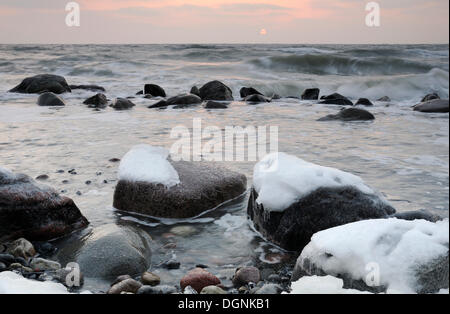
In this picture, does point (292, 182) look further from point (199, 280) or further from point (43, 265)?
point (43, 265)

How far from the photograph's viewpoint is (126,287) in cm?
245

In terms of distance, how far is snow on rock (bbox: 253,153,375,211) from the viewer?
10.4ft

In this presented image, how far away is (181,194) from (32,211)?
42.8 inches

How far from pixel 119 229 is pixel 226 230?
79 centimetres

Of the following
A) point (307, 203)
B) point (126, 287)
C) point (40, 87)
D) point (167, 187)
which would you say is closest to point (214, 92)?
point (40, 87)

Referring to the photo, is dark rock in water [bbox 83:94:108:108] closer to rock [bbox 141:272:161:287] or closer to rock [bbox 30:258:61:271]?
rock [bbox 30:258:61:271]

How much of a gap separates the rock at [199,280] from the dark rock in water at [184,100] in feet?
28.0

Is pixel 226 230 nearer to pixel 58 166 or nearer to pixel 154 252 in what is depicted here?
pixel 154 252

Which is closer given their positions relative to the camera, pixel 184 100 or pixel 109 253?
pixel 109 253

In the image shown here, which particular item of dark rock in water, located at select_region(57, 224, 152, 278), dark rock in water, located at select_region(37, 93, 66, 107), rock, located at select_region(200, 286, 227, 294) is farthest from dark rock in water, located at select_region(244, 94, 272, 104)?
rock, located at select_region(200, 286, 227, 294)

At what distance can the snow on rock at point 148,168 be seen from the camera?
12.6 feet

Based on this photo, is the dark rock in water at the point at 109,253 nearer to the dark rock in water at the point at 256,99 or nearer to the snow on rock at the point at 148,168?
the snow on rock at the point at 148,168

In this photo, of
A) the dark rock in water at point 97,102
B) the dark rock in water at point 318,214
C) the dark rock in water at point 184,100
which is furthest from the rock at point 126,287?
the dark rock in water at point 97,102

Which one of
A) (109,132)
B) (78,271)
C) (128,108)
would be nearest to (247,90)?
(128,108)
